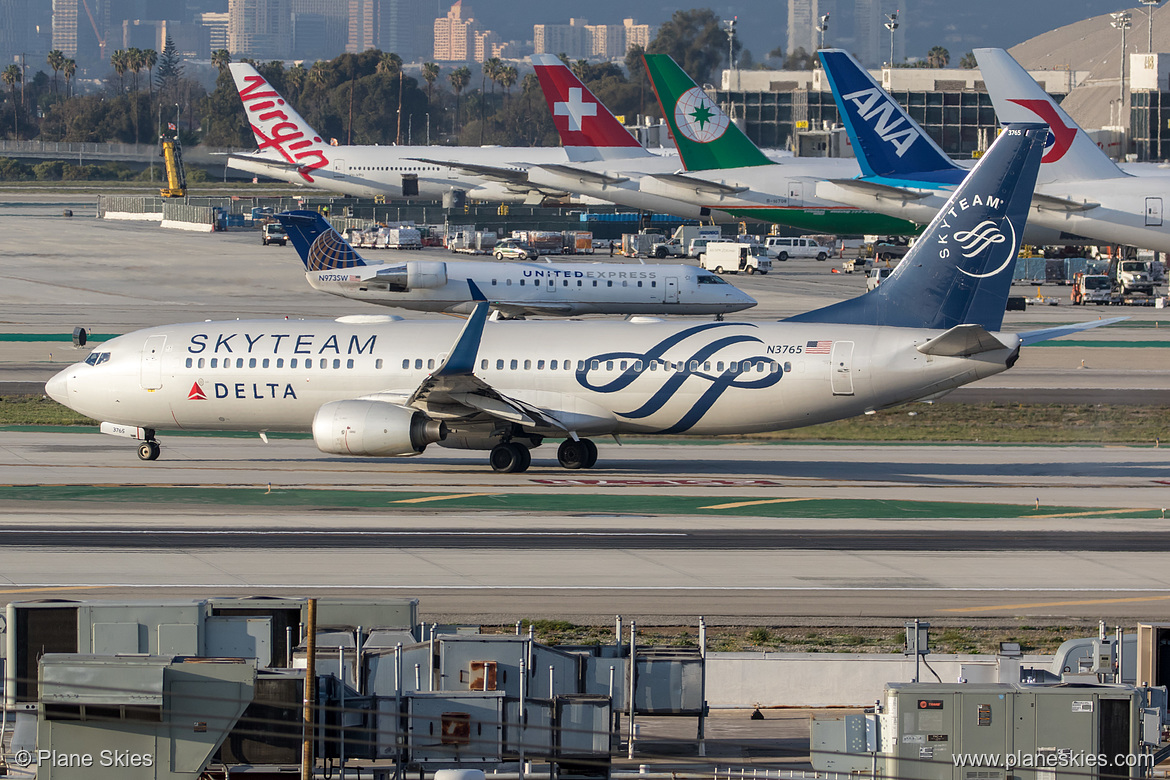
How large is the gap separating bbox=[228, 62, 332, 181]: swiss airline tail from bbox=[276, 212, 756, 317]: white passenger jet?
60.9 meters

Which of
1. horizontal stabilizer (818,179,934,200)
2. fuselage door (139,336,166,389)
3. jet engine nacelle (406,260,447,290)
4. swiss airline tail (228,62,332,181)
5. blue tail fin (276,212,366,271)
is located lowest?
fuselage door (139,336,166,389)

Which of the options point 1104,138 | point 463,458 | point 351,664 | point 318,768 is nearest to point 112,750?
point 318,768

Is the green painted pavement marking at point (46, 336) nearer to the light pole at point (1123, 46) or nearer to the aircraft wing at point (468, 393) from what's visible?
the aircraft wing at point (468, 393)

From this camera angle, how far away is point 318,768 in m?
18.6

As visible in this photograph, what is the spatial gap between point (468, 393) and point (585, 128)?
82055mm

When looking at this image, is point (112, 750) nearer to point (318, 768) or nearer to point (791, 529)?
point (318, 768)

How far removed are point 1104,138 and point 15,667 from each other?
164 meters

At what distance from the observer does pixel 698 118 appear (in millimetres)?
99750

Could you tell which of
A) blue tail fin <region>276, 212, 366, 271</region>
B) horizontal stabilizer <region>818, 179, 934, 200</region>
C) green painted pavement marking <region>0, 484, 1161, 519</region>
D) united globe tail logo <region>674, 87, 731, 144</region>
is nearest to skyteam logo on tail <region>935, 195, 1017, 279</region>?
green painted pavement marking <region>0, 484, 1161, 519</region>

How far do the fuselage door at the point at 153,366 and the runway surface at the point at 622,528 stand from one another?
2.55 metres

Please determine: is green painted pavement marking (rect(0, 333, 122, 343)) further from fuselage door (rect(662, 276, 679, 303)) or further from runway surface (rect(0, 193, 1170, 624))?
fuselage door (rect(662, 276, 679, 303))

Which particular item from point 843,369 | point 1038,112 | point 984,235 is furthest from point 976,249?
point 1038,112

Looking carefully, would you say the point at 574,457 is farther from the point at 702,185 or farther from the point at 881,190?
the point at 702,185

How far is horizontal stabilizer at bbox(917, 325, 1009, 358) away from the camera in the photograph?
129 ft
